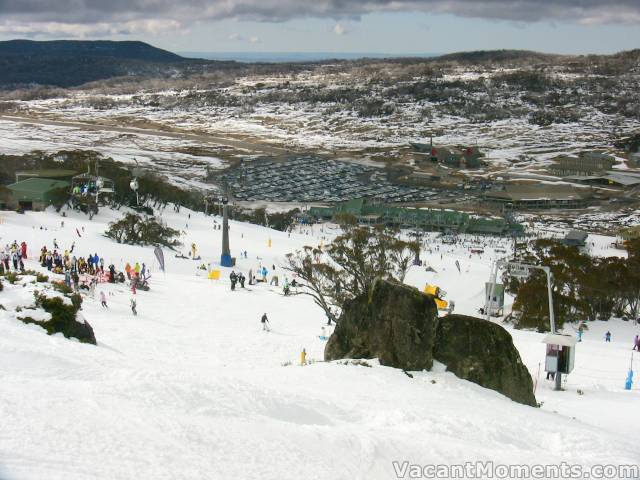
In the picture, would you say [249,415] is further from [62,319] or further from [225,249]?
[225,249]

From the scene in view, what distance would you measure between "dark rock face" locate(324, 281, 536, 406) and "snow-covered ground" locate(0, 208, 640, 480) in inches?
16.6

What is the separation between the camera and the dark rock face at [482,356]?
14.4 meters

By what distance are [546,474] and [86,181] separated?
46.7 m

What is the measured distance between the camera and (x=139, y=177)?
190ft

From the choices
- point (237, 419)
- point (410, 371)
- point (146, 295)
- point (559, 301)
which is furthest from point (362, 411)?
point (559, 301)

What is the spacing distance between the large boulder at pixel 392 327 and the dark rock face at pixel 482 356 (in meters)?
0.34

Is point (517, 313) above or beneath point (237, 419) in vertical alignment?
beneath

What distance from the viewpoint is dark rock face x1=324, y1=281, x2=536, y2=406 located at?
14484 millimetres

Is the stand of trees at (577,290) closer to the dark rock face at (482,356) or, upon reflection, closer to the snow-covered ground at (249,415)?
the snow-covered ground at (249,415)

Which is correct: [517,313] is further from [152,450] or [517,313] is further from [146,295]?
[152,450]

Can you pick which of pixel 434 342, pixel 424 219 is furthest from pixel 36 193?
pixel 434 342

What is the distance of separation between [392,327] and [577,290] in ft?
73.0

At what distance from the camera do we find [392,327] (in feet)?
48.8

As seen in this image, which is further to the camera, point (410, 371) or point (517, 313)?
point (517, 313)
